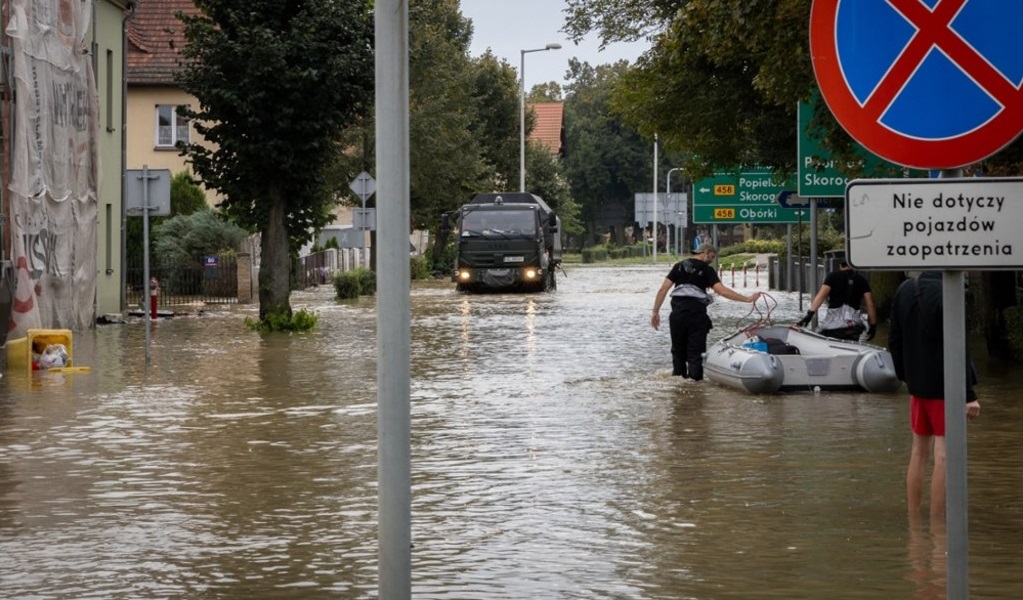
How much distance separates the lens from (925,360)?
30.3ft

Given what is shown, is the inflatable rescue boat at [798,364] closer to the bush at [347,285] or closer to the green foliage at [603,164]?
the bush at [347,285]

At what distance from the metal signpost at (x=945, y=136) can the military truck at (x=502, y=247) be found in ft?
147

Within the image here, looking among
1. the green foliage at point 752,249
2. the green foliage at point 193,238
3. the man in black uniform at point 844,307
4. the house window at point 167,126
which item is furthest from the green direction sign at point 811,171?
the green foliage at point 752,249

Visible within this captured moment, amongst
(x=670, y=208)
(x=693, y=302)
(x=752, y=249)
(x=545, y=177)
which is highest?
(x=545, y=177)

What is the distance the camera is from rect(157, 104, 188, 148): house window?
56.5 m

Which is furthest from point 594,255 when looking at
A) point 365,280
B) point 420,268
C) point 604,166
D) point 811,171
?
point 811,171

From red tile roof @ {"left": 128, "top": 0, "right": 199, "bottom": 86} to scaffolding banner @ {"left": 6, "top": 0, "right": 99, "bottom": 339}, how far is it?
78.2 feet

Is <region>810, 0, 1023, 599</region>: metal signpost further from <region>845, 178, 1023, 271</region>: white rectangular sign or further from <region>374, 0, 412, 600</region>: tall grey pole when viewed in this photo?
<region>374, 0, 412, 600</region>: tall grey pole

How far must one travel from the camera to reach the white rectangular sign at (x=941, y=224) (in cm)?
510

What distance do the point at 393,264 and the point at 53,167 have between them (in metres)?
23.8

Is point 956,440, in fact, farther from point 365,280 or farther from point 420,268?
point 420,268

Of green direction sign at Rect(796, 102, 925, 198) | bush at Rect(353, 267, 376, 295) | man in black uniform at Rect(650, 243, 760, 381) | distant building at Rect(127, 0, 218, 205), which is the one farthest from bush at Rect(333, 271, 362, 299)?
man in black uniform at Rect(650, 243, 760, 381)

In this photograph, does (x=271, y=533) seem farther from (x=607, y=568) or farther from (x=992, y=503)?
(x=992, y=503)

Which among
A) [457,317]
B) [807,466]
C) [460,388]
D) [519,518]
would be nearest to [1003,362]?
[460,388]
